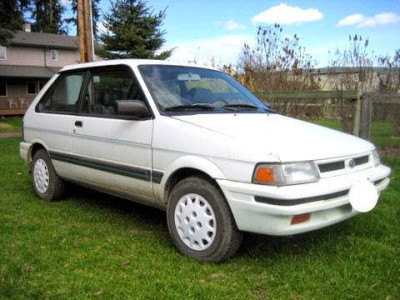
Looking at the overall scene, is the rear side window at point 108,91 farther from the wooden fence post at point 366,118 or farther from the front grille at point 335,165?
the wooden fence post at point 366,118

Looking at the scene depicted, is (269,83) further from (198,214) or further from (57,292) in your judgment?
(57,292)

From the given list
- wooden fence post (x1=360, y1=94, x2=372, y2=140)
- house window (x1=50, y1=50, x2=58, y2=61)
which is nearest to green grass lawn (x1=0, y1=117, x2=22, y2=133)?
house window (x1=50, y1=50, x2=58, y2=61)

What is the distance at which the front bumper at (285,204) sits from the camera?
136 inches

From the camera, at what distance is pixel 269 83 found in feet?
34.0

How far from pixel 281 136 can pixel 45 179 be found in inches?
135

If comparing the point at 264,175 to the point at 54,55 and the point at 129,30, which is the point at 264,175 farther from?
the point at 54,55

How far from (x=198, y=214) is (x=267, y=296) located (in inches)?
35.3

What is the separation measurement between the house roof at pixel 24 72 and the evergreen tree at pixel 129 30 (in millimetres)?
12585

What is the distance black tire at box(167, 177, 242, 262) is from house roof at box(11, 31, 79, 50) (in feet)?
115

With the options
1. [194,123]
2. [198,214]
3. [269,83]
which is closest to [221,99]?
[194,123]

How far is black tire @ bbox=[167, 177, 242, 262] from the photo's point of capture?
3.77 metres

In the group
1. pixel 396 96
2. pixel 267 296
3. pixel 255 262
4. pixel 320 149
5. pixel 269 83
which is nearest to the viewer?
pixel 267 296

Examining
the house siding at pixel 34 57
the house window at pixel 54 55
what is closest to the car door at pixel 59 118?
the house siding at pixel 34 57

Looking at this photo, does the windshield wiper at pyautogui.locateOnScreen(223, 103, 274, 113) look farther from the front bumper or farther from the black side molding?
the front bumper
